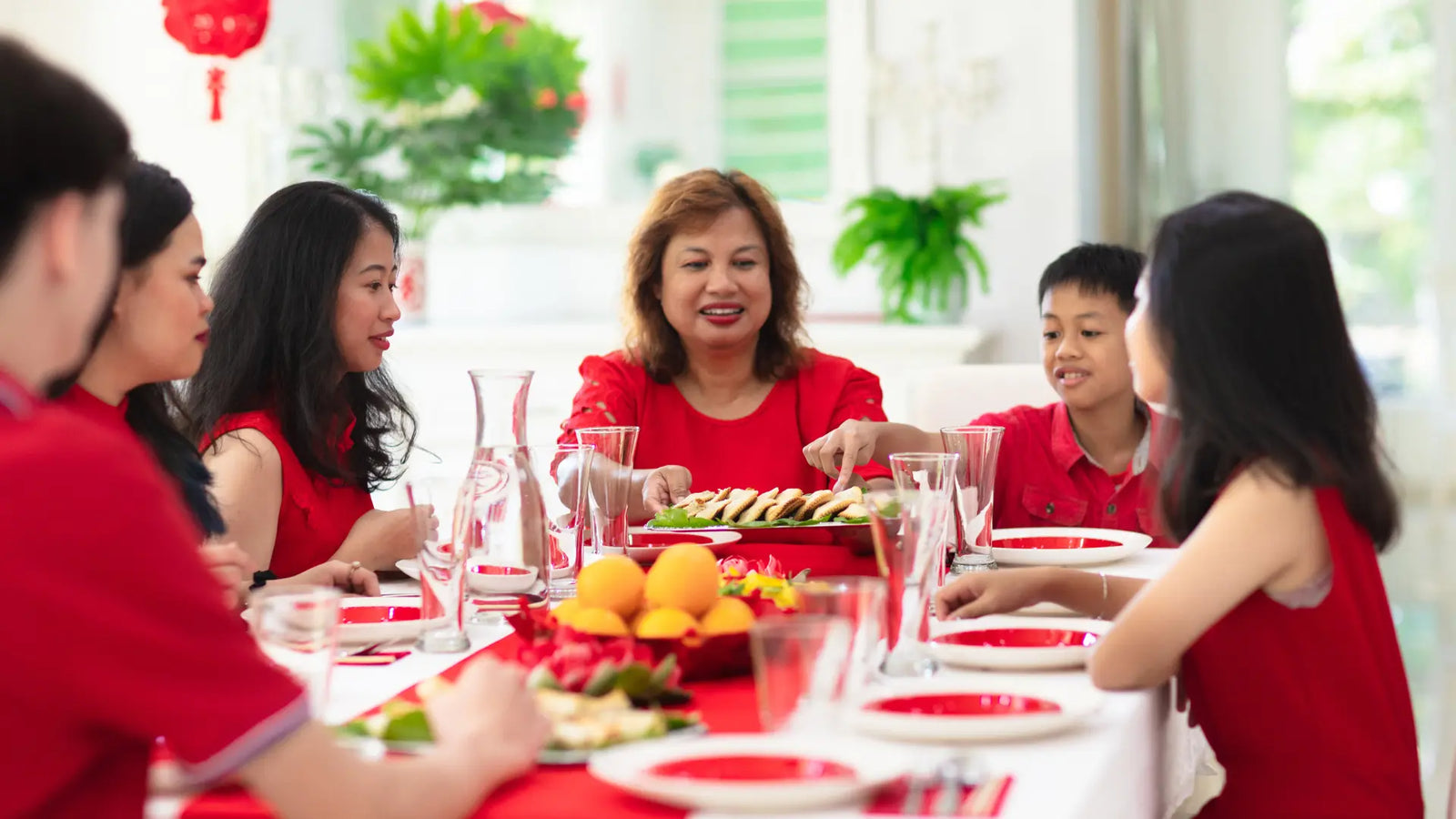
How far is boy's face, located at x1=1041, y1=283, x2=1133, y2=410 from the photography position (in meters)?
2.44

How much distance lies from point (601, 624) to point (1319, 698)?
66cm

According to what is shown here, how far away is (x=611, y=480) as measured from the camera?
68.1 inches

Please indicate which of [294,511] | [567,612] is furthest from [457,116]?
[567,612]

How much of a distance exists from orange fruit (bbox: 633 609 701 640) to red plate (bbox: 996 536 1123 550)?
80cm

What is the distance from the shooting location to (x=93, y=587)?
0.74 meters

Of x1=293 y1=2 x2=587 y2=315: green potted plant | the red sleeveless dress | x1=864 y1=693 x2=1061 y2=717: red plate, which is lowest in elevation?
the red sleeveless dress

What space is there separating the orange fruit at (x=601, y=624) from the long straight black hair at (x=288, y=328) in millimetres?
942

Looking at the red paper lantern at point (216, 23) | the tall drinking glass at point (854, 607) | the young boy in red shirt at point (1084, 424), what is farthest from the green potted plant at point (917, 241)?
the tall drinking glass at point (854, 607)

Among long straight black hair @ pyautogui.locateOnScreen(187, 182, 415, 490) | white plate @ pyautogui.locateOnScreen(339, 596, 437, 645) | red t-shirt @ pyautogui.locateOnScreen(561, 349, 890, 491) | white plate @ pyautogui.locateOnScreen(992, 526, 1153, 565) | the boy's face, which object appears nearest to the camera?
white plate @ pyautogui.locateOnScreen(339, 596, 437, 645)

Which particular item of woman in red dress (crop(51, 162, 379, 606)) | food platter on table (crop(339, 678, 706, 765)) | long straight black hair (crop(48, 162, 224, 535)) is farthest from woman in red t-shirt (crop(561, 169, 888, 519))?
food platter on table (crop(339, 678, 706, 765))

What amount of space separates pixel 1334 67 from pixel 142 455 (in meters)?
3.86

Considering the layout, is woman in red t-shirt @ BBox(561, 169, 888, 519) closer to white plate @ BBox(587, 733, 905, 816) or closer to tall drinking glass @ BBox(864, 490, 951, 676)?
tall drinking glass @ BBox(864, 490, 951, 676)

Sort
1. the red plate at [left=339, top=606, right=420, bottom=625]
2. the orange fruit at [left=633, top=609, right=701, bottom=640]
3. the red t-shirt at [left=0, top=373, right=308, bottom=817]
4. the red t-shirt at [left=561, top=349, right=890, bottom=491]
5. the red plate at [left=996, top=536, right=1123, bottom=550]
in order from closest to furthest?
1. the red t-shirt at [left=0, top=373, right=308, bottom=817]
2. the orange fruit at [left=633, top=609, right=701, bottom=640]
3. the red plate at [left=339, top=606, right=420, bottom=625]
4. the red plate at [left=996, top=536, right=1123, bottom=550]
5. the red t-shirt at [left=561, top=349, right=890, bottom=491]

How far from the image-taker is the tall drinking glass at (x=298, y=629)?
1.02 meters
